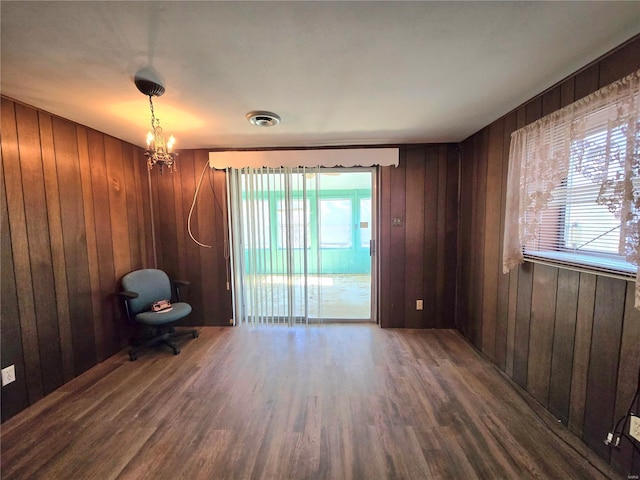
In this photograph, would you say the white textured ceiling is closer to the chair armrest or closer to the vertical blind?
the vertical blind

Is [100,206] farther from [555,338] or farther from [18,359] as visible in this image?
[555,338]

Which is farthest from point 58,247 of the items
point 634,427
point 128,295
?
point 634,427

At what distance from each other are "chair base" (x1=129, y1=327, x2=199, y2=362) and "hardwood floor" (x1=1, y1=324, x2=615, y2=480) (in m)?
0.09

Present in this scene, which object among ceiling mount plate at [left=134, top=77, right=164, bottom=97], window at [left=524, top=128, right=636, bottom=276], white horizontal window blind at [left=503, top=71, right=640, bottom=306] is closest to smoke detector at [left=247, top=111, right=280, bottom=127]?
ceiling mount plate at [left=134, top=77, right=164, bottom=97]

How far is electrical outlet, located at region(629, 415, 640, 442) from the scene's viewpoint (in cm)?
121

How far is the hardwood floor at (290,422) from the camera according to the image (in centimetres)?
136

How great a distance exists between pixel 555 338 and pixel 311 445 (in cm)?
173

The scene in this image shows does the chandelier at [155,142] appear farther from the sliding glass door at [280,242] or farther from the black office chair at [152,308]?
the black office chair at [152,308]

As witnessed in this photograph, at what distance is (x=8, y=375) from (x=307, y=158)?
2.97 m

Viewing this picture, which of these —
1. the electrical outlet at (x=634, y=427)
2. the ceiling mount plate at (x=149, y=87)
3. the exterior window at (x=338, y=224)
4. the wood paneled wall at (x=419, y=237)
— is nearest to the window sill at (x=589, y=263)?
the electrical outlet at (x=634, y=427)

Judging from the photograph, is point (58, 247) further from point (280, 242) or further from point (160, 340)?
point (280, 242)

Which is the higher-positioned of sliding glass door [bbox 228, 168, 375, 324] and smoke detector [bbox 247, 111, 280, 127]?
smoke detector [bbox 247, 111, 280, 127]

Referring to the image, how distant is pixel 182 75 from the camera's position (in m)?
1.48

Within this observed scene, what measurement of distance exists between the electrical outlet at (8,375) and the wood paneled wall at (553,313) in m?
3.67
